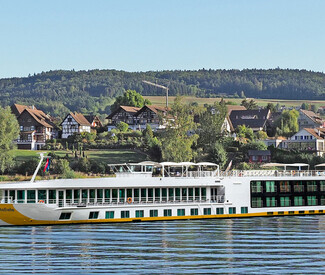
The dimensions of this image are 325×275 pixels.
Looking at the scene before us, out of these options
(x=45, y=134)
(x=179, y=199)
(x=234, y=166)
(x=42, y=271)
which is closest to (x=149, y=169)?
(x=179, y=199)

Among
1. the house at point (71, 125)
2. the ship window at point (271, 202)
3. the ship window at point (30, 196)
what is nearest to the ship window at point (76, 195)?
the ship window at point (30, 196)

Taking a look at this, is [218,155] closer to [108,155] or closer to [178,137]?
[178,137]

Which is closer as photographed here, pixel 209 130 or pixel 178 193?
pixel 178 193

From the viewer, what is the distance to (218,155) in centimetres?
10506

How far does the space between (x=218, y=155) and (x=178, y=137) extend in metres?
7.51

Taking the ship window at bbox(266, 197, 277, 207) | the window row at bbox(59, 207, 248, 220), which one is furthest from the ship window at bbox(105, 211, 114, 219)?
the ship window at bbox(266, 197, 277, 207)

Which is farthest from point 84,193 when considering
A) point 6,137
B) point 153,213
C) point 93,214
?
point 6,137

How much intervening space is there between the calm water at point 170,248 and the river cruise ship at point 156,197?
3.61 feet

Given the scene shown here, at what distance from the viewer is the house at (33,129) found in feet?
434

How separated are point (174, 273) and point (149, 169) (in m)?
21.1

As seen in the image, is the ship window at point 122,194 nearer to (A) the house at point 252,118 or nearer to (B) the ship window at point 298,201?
(B) the ship window at point 298,201

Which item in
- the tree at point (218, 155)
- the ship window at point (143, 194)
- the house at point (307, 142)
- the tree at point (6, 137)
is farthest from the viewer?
the house at point (307, 142)

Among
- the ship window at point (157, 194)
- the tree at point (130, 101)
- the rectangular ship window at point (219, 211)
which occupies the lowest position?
the rectangular ship window at point (219, 211)

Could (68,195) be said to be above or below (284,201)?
above
